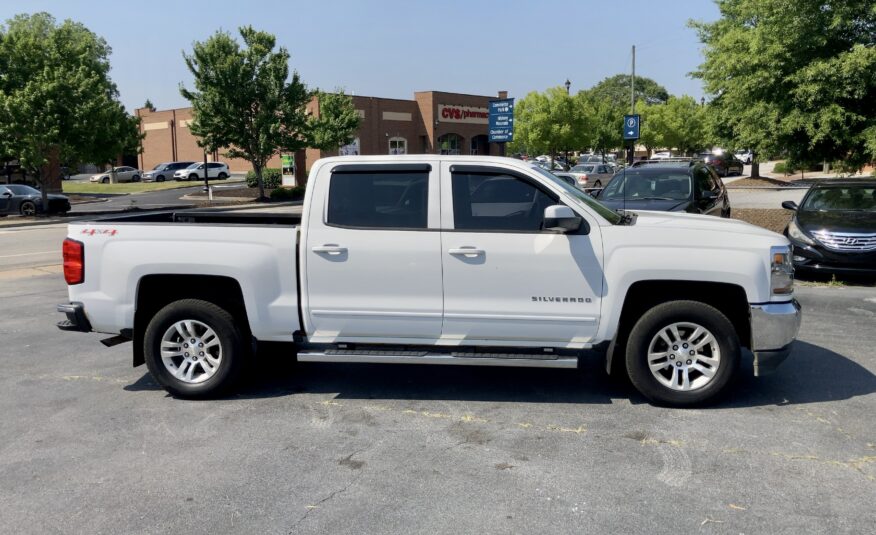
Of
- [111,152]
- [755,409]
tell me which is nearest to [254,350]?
[755,409]

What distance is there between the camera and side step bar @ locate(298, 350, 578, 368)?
5246 mm

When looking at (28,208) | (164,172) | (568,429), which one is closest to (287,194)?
(28,208)

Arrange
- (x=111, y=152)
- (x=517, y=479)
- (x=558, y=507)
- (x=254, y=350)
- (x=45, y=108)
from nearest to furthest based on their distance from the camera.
→ (x=558, y=507)
(x=517, y=479)
(x=254, y=350)
(x=45, y=108)
(x=111, y=152)

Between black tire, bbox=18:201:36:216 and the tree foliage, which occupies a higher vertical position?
the tree foliage

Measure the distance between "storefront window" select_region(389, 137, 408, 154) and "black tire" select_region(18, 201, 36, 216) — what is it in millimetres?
31581

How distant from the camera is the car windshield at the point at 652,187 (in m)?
12.6

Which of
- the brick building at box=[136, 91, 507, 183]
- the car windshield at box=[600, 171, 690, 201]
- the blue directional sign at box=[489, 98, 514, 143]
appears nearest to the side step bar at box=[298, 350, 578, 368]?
the car windshield at box=[600, 171, 690, 201]

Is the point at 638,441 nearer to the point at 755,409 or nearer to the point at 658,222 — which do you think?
the point at 755,409

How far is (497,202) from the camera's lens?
217 inches

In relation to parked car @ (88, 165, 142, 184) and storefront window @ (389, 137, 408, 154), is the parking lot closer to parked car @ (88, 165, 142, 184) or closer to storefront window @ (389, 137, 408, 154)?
storefront window @ (389, 137, 408, 154)

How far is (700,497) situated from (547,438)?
44.7 inches

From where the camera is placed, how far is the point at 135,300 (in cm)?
562

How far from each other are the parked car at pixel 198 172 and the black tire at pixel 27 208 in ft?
93.4

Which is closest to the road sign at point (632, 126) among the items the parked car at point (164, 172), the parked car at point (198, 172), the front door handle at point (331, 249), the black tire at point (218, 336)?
the front door handle at point (331, 249)
